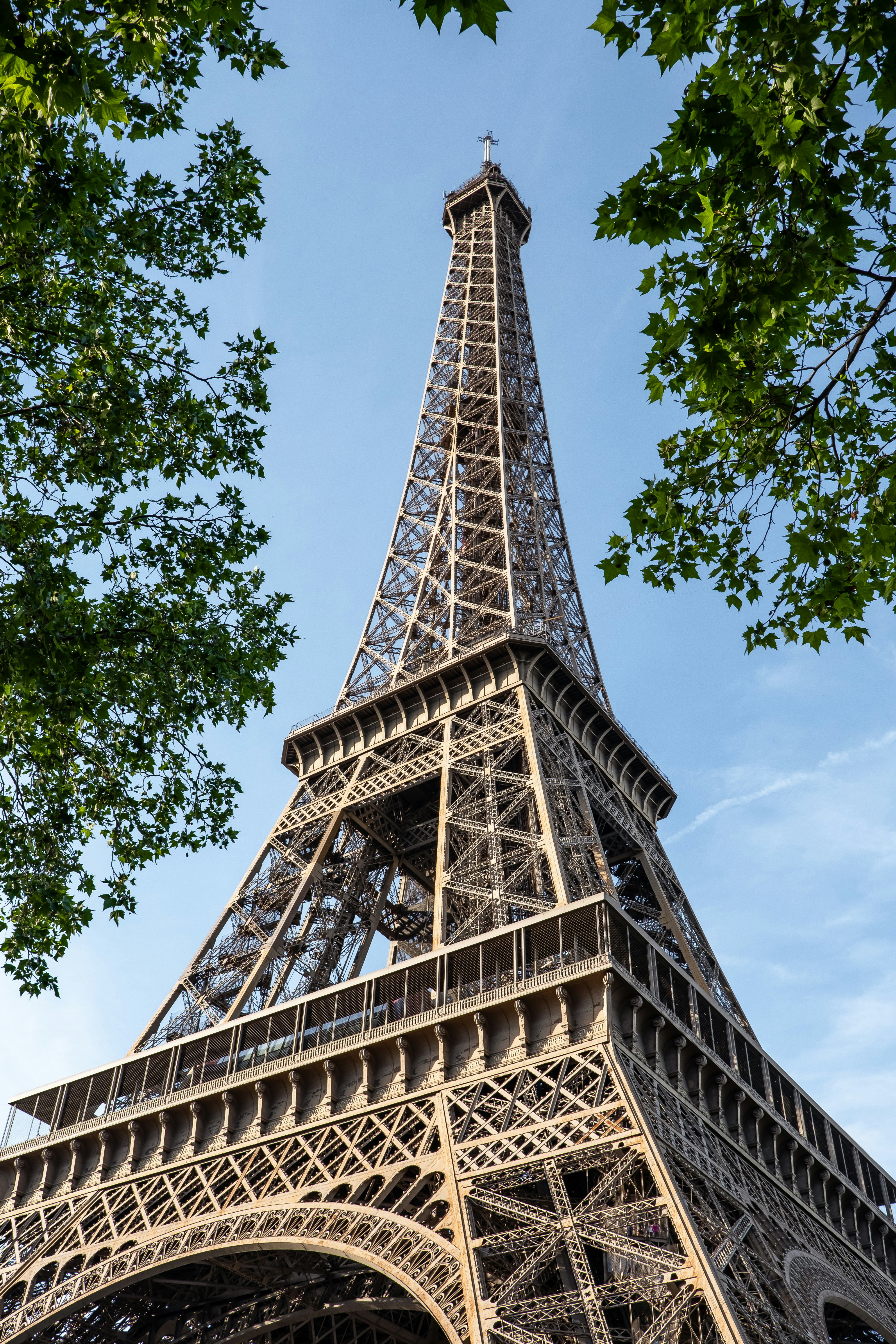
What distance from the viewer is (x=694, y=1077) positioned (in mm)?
22422

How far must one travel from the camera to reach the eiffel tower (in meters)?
17.7

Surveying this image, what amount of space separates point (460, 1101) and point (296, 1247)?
11.5 ft

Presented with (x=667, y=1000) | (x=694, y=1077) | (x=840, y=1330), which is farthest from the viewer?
(x=840, y=1330)

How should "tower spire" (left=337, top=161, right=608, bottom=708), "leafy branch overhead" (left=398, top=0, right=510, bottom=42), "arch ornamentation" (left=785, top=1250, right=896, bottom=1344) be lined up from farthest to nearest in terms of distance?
"tower spire" (left=337, top=161, right=608, bottom=708) → "arch ornamentation" (left=785, top=1250, right=896, bottom=1344) → "leafy branch overhead" (left=398, top=0, right=510, bottom=42)

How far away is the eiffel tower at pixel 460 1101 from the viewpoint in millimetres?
17703

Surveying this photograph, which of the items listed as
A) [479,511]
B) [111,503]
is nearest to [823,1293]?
[111,503]

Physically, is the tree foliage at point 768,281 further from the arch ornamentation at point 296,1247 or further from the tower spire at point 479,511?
the tower spire at point 479,511

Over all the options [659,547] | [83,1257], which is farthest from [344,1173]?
[659,547]

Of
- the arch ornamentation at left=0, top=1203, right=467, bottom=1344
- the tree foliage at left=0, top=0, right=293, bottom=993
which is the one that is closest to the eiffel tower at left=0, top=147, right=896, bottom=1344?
the arch ornamentation at left=0, top=1203, right=467, bottom=1344

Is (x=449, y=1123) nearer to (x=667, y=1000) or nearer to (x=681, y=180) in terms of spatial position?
(x=667, y=1000)

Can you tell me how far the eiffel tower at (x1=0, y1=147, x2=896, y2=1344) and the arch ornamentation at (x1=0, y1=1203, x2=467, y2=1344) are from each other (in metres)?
0.06

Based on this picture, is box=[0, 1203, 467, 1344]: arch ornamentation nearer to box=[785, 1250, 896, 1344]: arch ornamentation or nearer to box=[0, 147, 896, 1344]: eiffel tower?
box=[0, 147, 896, 1344]: eiffel tower

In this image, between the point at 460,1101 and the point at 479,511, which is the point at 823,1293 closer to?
the point at 460,1101

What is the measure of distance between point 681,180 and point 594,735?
25.2 metres
